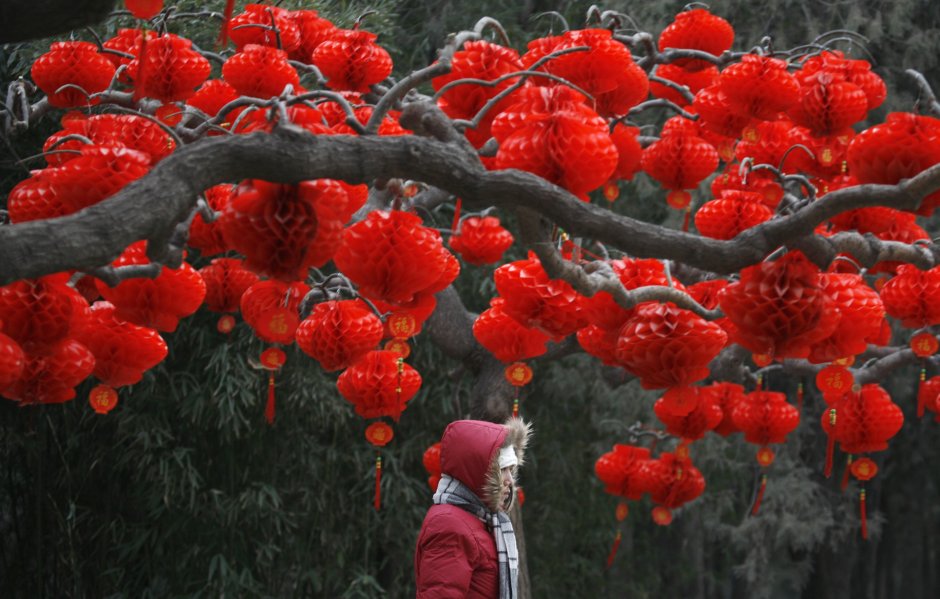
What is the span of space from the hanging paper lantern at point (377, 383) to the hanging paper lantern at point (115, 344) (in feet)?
2.06

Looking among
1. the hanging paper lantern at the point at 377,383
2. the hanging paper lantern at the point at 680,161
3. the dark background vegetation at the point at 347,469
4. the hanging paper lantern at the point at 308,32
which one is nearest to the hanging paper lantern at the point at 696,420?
the dark background vegetation at the point at 347,469

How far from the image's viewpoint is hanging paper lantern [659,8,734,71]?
334 cm

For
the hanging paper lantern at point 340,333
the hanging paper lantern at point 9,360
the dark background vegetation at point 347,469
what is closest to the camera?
the hanging paper lantern at point 9,360

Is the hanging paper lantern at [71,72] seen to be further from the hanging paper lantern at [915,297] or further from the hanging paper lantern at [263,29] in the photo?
the hanging paper lantern at [915,297]

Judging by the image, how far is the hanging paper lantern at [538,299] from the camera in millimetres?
2512

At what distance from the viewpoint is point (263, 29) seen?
322cm

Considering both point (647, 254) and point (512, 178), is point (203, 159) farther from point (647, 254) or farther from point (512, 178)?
point (647, 254)

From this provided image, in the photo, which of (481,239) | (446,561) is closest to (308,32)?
(481,239)

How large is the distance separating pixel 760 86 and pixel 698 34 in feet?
1.47

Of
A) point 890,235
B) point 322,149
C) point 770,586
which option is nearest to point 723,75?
point 890,235

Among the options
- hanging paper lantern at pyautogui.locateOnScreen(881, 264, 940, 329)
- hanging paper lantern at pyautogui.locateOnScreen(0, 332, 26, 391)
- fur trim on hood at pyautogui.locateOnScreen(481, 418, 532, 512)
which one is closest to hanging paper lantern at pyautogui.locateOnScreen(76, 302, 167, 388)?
hanging paper lantern at pyautogui.locateOnScreen(0, 332, 26, 391)

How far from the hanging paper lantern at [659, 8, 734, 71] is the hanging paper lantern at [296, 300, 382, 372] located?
1.25 meters

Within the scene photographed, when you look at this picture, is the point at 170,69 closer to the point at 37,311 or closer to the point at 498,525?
the point at 37,311

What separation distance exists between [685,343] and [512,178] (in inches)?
26.7
